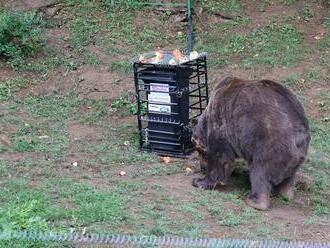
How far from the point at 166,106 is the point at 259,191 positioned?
6.38 ft

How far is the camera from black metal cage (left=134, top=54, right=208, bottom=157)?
7.99 metres

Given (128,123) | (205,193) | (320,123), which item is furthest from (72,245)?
(320,123)

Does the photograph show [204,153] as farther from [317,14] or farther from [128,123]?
[317,14]

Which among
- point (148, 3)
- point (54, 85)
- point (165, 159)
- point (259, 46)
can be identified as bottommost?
point (165, 159)

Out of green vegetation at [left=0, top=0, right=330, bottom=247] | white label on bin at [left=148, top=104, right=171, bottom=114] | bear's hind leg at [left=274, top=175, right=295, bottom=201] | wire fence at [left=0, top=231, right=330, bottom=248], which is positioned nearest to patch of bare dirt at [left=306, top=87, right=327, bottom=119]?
green vegetation at [left=0, top=0, right=330, bottom=247]

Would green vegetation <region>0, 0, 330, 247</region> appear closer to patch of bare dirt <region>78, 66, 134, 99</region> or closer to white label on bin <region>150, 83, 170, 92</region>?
patch of bare dirt <region>78, 66, 134, 99</region>

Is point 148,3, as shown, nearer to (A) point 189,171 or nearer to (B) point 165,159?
(B) point 165,159

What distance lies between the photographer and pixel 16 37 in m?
11.2

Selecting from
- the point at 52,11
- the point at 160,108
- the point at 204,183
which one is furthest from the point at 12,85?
the point at 204,183

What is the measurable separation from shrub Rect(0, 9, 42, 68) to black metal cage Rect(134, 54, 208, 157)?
3.42 meters

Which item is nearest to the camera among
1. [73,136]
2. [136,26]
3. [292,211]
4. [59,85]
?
[292,211]

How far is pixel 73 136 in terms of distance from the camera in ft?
28.5

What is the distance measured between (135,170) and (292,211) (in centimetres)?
182

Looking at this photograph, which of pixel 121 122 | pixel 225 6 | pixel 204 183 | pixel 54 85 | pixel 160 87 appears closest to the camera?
pixel 204 183
